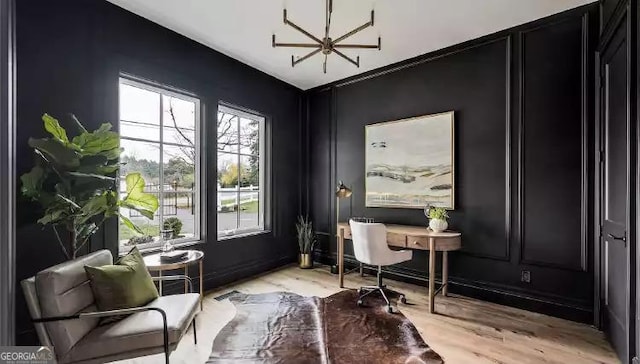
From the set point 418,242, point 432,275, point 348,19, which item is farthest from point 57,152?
point 432,275

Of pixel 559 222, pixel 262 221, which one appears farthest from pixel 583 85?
pixel 262 221

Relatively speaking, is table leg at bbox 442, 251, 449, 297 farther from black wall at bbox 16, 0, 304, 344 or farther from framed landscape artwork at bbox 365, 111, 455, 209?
black wall at bbox 16, 0, 304, 344

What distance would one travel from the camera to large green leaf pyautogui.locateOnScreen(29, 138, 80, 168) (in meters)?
2.07

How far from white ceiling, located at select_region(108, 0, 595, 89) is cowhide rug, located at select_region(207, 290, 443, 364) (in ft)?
9.56

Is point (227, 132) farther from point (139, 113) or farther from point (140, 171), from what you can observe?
point (140, 171)

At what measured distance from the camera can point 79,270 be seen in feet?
6.48

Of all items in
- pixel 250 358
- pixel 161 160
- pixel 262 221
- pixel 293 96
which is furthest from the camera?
pixel 293 96

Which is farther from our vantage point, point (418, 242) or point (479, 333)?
point (418, 242)

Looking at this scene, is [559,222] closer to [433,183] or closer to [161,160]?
[433,183]

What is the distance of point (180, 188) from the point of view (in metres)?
3.58

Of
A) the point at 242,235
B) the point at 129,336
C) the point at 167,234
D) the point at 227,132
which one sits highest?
the point at 227,132

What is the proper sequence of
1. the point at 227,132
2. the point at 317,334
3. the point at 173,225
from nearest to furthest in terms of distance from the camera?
1. the point at 317,334
2. the point at 173,225
3. the point at 227,132

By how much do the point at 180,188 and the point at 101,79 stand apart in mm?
1323

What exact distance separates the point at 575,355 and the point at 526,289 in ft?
2.92
